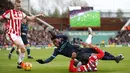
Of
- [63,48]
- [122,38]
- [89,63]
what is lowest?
[122,38]

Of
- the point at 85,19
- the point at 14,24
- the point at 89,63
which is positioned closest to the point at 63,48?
the point at 89,63

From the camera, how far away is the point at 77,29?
2687 inches

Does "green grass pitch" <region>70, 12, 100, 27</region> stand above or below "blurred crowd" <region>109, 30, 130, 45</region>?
above

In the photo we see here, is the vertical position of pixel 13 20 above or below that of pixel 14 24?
above

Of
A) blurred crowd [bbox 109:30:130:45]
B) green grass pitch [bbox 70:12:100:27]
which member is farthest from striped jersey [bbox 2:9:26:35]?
green grass pitch [bbox 70:12:100:27]

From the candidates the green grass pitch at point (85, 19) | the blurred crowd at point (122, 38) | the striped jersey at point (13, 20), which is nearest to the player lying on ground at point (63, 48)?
the striped jersey at point (13, 20)

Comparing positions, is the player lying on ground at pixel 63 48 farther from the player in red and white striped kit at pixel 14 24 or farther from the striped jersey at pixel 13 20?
the striped jersey at pixel 13 20

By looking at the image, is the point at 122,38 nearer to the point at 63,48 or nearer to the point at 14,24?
the point at 14,24

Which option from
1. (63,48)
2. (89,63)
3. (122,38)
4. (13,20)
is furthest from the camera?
(122,38)

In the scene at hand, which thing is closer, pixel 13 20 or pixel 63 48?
pixel 63 48

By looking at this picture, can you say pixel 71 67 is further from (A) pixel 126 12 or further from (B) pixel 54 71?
(A) pixel 126 12

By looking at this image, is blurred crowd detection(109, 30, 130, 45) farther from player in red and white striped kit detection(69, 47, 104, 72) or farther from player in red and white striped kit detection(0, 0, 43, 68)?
player in red and white striped kit detection(69, 47, 104, 72)

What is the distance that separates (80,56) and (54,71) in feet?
3.41

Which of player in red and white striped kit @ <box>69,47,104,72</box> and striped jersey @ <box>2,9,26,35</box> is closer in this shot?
player in red and white striped kit @ <box>69,47,104,72</box>
